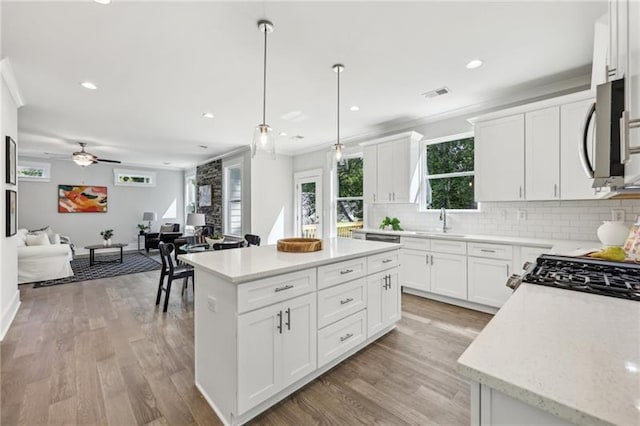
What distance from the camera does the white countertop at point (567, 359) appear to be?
55 centimetres

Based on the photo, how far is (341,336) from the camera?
7.68 ft

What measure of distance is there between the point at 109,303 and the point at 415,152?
5128mm

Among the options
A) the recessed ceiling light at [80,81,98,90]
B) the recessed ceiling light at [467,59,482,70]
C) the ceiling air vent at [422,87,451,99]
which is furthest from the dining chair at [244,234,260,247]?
the recessed ceiling light at [467,59,482,70]

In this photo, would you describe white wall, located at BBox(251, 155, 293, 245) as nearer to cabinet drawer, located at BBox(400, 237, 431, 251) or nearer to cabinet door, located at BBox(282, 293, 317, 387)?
cabinet drawer, located at BBox(400, 237, 431, 251)

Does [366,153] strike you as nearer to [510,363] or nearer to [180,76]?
[180,76]

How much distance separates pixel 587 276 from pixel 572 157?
7.42 feet

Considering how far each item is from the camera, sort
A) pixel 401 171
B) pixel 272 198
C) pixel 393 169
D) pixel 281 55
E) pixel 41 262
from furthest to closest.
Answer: pixel 272 198 → pixel 41 262 → pixel 393 169 → pixel 401 171 → pixel 281 55

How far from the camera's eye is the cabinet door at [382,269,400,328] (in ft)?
9.30

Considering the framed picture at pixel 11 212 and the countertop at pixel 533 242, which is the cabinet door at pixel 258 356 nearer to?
the countertop at pixel 533 242

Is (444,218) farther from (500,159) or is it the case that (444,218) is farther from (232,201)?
(232,201)

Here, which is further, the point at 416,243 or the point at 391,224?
the point at 391,224

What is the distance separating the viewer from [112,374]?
7.51 feet

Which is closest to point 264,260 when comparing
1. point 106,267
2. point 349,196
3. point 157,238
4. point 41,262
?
point 349,196

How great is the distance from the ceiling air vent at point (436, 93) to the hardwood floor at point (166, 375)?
2.80m
